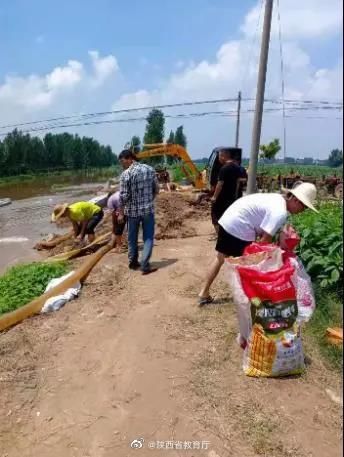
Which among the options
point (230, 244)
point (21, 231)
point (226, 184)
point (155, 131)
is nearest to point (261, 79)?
point (226, 184)

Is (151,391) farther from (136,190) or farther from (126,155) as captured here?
(126,155)

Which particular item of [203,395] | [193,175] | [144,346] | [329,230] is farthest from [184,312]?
[193,175]

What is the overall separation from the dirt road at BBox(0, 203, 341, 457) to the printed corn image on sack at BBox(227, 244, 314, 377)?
0.16 m

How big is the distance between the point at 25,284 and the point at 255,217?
14.2 feet

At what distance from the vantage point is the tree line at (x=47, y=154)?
62956 millimetres

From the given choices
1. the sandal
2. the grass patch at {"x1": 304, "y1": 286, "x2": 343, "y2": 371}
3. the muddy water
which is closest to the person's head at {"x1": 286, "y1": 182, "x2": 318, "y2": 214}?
the grass patch at {"x1": 304, "y1": 286, "x2": 343, "y2": 371}

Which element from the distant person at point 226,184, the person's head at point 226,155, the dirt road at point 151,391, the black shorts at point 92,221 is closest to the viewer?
the dirt road at point 151,391

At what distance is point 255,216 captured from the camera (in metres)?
3.68

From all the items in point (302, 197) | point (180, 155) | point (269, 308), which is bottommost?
point (269, 308)

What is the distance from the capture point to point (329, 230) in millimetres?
4566

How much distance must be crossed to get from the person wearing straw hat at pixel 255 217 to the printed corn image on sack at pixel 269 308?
0.25m

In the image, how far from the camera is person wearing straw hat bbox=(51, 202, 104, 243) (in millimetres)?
8398

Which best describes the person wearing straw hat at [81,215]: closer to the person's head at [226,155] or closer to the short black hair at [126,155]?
the short black hair at [126,155]

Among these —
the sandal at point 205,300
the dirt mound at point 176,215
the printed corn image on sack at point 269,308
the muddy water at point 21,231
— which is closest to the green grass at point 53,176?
the muddy water at point 21,231
